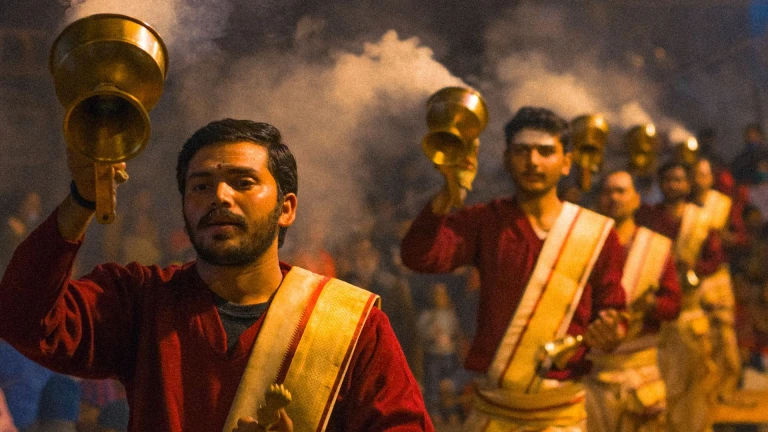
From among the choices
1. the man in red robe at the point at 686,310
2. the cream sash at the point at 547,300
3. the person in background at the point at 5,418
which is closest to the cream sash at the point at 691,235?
the man in red robe at the point at 686,310

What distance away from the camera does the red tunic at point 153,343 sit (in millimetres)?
2240

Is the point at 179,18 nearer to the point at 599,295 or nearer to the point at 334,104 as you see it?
the point at 334,104

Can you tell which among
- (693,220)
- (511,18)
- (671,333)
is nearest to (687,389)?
(671,333)

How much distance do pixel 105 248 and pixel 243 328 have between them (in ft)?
8.01

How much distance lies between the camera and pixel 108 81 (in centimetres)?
236

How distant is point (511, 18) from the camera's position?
243 inches

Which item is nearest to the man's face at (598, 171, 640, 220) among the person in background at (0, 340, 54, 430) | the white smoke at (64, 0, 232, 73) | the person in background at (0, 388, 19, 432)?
the white smoke at (64, 0, 232, 73)

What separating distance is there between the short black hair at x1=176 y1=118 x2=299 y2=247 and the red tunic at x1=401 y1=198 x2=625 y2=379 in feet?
5.02

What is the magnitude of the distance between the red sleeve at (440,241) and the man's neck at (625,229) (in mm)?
1540

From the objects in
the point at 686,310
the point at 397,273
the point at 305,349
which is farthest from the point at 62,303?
the point at 686,310

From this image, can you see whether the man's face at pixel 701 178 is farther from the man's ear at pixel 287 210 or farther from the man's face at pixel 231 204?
the man's face at pixel 231 204

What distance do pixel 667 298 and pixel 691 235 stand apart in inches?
56.5

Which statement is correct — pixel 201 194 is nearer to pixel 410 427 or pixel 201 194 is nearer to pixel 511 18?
pixel 410 427

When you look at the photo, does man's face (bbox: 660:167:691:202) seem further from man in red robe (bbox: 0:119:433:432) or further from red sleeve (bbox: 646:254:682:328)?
man in red robe (bbox: 0:119:433:432)
